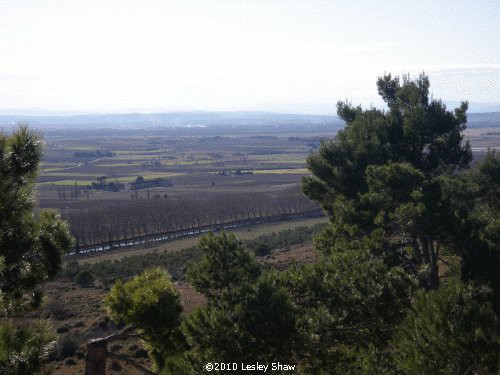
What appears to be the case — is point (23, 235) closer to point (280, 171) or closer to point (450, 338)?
point (450, 338)

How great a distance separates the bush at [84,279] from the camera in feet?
109

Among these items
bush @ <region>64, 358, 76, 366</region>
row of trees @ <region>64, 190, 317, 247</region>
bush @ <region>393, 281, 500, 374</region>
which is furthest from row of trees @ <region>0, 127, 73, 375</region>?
row of trees @ <region>64, 190, 317, 247</region>

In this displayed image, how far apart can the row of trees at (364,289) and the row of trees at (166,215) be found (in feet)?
128

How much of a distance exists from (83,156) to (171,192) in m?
77.3

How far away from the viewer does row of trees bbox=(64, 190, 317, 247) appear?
54125 mm

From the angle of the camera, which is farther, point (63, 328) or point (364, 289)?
point (63, 328)

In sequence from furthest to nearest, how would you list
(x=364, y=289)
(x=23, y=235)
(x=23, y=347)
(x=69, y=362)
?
(x=69, y=362) < (x=364, y=289) < (x=23, y=235) < (x=23, y=347)

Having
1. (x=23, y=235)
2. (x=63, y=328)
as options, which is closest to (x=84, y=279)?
(x=63, y=328)

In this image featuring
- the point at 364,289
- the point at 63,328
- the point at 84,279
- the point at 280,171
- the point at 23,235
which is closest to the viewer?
the point at 23,235

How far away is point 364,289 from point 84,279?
85.0 ft

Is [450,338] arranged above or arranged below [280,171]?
above

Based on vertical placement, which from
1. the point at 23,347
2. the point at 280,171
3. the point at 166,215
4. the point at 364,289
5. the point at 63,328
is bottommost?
the point at 166,215

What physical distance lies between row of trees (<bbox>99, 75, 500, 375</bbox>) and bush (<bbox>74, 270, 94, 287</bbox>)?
65.0 feet

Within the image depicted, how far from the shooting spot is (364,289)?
34.6 feet
